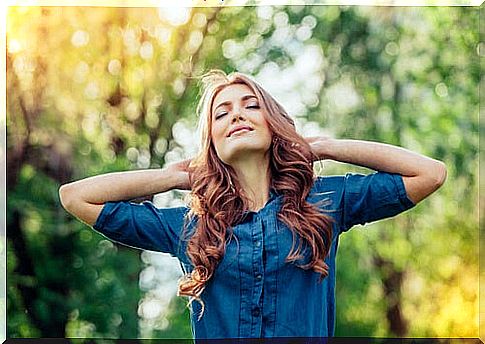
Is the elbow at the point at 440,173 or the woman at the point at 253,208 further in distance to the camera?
the elbow at the point at 440,173

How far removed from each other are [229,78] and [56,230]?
3.57 feet

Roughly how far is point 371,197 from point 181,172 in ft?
2.93

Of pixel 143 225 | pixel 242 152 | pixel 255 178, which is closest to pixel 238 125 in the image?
pixel 242 152

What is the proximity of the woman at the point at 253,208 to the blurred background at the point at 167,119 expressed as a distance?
86mm

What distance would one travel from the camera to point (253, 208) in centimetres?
481

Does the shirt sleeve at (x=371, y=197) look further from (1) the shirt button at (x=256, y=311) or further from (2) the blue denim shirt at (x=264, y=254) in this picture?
(1) the shirt button at (x=256, y=311)

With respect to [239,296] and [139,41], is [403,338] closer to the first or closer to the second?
[239,296]

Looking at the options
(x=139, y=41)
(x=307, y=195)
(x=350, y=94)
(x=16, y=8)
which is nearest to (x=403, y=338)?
(x=307, y=195)

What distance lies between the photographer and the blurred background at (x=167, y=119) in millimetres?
4934

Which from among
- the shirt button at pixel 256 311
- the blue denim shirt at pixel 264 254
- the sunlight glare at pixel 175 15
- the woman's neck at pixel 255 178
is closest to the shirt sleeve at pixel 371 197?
the blue denim shirt at pixel 264 254

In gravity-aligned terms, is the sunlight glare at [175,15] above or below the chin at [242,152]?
above

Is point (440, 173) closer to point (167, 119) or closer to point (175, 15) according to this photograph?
point (167, 119)

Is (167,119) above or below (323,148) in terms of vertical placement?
above

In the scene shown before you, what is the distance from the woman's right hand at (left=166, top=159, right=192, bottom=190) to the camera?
16.0 feet
